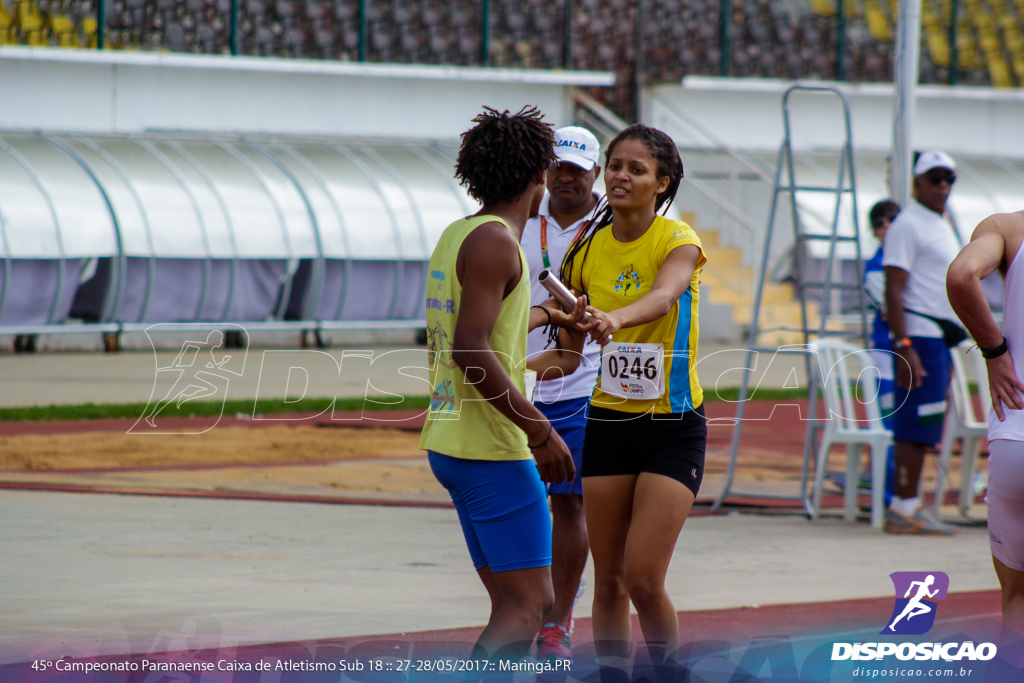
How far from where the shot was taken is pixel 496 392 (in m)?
4.07

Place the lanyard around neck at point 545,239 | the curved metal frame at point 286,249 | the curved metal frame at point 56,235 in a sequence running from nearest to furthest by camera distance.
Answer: the lanyard around neck at point 545,239 → the curved metal frame at point 56,235 → the curved metal frame at point 286,249

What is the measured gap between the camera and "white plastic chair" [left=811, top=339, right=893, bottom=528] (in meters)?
Result: 8.58

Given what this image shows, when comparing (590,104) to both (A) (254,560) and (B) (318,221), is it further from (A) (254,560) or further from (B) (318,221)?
(A) (254,560)

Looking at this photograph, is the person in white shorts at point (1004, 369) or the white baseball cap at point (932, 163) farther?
the white baseball cap at point (932, 163)

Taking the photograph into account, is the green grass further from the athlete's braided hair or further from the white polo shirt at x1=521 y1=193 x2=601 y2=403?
the athlete's braided hair

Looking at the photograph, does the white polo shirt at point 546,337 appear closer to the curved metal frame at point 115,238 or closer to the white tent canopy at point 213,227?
the white tent canopy at point 213,227

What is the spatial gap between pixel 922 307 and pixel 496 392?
4.99m

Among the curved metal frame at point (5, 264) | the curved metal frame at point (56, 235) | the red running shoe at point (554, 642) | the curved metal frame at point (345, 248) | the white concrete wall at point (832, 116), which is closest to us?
the red running shoe at point (554, 642)

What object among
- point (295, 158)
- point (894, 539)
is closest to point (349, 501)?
point (894, 539)

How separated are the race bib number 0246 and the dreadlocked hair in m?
0.85

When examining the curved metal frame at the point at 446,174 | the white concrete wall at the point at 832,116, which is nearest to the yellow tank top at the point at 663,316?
the curved metal frame at the point at 446,174

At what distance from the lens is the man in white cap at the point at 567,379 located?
557cm

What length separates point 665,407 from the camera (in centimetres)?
481

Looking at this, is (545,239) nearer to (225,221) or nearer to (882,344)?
(882,344)
